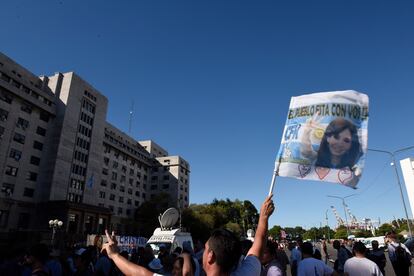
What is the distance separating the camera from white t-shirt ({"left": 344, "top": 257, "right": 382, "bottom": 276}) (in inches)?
203

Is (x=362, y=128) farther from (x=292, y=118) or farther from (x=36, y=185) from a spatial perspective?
(x=36, y=185)

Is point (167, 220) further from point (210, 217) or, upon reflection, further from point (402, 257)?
point (210, 217)

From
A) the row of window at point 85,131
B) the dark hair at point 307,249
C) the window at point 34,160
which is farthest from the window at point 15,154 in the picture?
the dark hair at point 307,249

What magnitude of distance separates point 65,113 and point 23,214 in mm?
16126

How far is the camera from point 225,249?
2422 millimetres

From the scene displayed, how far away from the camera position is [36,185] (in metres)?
48.0

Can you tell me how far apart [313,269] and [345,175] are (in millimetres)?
1662

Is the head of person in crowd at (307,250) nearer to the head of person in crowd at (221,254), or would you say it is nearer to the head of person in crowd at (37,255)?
the head of person in crowd at (221,254)

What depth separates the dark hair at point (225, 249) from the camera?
2398 mm

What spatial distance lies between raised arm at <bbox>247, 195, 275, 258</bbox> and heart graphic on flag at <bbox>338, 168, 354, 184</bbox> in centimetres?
146

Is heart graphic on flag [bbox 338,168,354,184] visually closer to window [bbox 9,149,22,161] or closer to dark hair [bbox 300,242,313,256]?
dark hair [bbox 300,242,313,256]

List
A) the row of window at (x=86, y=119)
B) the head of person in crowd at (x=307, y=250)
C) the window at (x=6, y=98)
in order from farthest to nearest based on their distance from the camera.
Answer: the row of window at (x=86, y=119) → the window at (x=6, y=98) → the head of person in crowd at (x=307, y=250)

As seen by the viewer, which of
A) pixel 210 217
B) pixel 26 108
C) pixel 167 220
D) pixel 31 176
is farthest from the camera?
pixel 210 217

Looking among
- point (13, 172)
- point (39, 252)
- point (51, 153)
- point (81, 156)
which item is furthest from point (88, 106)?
point (39, 252)
